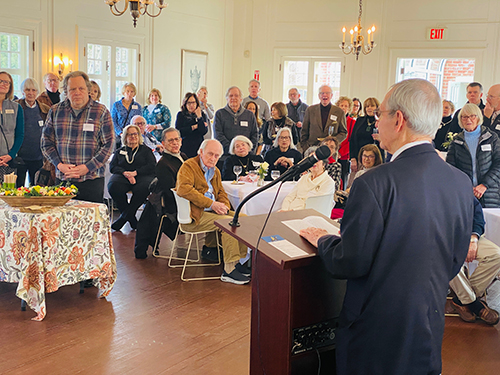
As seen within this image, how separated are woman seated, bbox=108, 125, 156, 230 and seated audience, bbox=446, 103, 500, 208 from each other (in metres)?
3.38

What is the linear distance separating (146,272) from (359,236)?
10.3 feet

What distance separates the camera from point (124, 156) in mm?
5695

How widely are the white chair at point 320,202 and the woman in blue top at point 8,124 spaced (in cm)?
299

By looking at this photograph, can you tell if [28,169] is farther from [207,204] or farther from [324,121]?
[324,121]

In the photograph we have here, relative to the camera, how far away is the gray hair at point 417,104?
59.4 inches

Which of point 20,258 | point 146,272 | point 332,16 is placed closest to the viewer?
point 20,258

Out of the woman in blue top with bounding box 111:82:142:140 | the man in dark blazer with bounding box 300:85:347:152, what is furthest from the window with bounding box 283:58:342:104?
the woman in blue top with bounding box 111:82:142:140

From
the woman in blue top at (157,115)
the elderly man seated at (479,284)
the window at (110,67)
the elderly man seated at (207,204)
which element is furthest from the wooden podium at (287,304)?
the window at (110,67)

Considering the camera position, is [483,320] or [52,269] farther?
[483,320]

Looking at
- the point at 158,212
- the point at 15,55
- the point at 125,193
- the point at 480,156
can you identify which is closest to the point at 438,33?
the point at 480,156

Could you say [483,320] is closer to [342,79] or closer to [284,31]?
[342,79]

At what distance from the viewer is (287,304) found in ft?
6.17

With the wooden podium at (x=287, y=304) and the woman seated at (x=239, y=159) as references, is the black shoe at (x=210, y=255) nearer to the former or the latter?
the woman seated at (x=239, y=159)

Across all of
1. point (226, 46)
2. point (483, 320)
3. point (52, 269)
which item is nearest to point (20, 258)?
point (52, 269)
